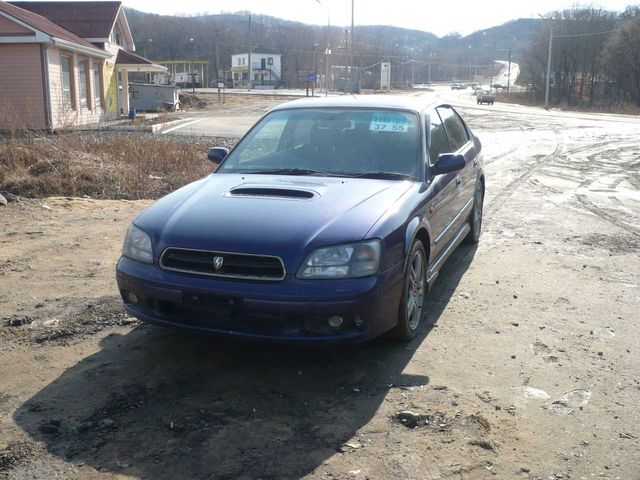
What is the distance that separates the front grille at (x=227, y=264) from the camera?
3619 mm

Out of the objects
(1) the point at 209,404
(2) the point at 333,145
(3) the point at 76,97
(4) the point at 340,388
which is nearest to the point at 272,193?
(2) the point at 333,145

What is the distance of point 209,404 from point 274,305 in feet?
2.05

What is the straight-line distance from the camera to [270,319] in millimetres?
3584

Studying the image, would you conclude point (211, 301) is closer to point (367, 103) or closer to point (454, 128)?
point (367, 103)

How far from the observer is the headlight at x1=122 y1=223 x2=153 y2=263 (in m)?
3.91

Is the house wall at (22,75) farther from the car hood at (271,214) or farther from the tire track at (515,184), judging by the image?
the car hood at (271,214)

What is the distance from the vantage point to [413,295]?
14.3ft

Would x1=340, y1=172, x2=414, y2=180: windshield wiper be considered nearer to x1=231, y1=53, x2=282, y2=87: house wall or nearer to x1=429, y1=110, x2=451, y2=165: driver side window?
x1=429, y1=110, x2=451, y2=165: driver side window

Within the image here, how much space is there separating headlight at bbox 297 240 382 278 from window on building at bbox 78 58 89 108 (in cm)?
2587

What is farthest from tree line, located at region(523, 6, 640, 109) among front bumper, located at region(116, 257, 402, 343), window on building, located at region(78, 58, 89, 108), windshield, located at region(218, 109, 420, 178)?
front bumper, located at region(116, 257, 402, 343)

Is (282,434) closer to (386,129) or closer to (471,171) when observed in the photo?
(386,129)

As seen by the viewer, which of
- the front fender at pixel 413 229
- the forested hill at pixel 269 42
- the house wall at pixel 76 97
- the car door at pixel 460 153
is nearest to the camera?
the front fender at pixel 413 229

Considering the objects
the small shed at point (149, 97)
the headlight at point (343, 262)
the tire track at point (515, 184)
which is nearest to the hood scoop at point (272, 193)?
the headlight at point (343, 262)

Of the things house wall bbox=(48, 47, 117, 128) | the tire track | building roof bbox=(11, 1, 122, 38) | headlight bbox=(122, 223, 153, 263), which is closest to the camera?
headlight bbox=(122, 223, 153, 263)
